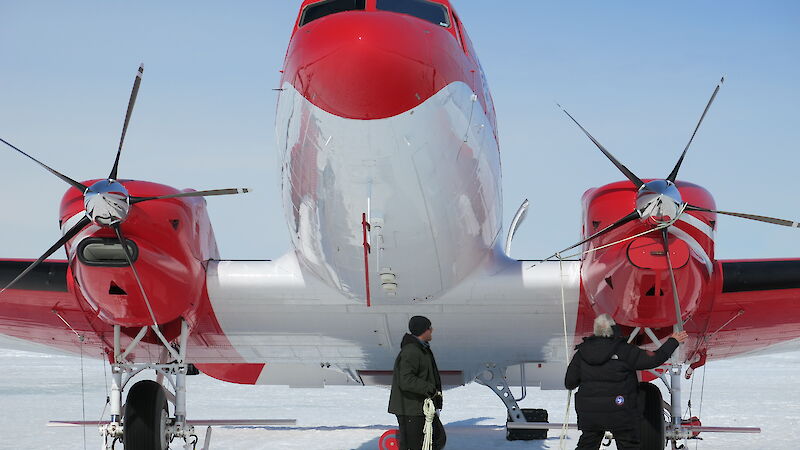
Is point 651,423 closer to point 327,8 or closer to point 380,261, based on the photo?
point 380,261

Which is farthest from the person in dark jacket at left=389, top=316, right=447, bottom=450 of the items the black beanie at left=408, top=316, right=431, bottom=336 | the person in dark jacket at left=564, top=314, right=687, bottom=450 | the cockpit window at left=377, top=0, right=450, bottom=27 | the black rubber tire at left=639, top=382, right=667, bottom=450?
the black rubber tire at left=639, top=382, right=667, bottom=450

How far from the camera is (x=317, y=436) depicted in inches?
568

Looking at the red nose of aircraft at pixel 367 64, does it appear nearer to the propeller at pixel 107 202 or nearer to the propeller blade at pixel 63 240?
the propeller at pixel 107 202

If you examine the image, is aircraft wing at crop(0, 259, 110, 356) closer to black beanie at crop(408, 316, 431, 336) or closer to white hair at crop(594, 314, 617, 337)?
black beanie at crop(408, 316, 431, 336)

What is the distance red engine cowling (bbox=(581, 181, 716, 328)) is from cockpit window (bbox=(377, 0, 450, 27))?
2717 millimetres

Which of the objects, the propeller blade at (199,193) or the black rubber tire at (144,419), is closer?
the propeller blade at (199,193)

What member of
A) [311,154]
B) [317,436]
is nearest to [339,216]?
[311,154]

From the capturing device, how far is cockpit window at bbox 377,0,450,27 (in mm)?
6871

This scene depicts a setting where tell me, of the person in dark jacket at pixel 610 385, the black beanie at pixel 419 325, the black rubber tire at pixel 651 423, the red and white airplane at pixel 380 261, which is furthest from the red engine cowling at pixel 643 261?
the black beanie at pixel 419 325

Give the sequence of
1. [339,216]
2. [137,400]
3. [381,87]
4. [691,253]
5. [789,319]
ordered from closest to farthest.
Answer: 1. [381,87]
2. [339,216]
3. [691,253]
4. [137,400]
5. [789,319]

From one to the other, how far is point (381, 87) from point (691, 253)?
12.4ft

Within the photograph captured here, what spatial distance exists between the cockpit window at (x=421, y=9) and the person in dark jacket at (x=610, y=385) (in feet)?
10.0

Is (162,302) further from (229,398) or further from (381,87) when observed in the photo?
(229,398)

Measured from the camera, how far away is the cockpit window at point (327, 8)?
22.5 ft
